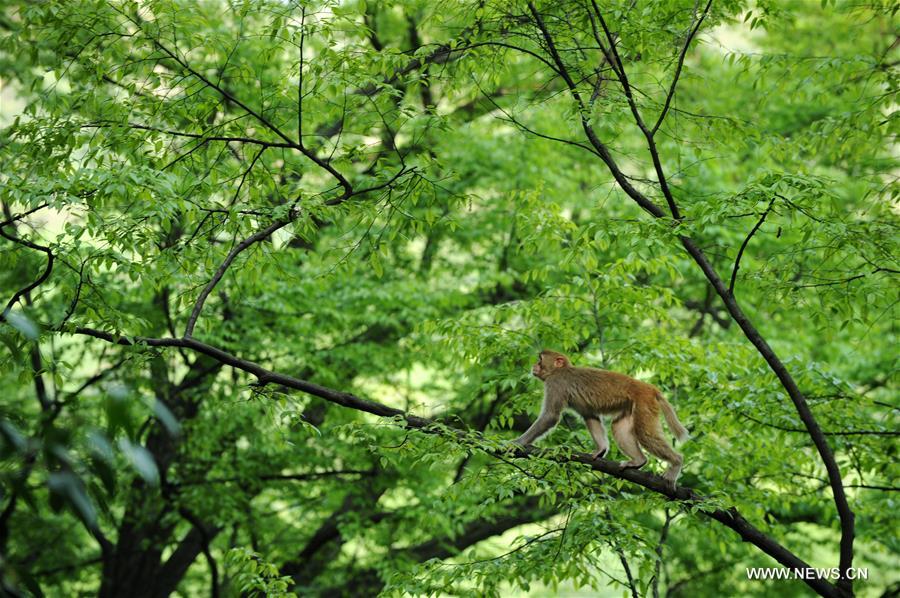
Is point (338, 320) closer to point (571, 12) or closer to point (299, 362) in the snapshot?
point (299, 362)

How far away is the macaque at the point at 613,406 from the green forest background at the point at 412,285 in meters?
0.42

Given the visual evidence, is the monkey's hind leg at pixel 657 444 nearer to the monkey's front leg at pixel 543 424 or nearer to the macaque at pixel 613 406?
the macaque at pixel 613 406

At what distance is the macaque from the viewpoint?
671cm

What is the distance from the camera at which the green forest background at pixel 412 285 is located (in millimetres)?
6070

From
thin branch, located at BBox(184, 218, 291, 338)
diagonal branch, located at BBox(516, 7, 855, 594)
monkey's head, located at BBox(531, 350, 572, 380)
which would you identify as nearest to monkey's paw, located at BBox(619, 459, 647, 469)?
monkey's head, located at BBox(531, 350, 572, 380)

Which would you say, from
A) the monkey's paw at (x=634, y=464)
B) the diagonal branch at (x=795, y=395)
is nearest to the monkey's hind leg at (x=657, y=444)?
the monkey's paw at (x=634, y=464)

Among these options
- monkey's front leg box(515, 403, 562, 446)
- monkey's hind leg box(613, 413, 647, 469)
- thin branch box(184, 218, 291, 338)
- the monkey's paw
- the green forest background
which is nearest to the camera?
thin branch box(184, 218, 291, 338)

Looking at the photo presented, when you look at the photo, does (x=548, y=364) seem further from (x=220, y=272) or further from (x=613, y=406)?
(x=220, y=272)

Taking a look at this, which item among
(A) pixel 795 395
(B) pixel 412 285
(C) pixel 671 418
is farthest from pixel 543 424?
(B) pixel 412 285

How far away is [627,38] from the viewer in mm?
6730

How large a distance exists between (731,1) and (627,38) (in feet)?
3.33

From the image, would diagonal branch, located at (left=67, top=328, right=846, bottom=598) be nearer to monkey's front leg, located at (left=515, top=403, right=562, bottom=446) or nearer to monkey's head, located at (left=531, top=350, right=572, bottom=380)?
monkey's front leg, located at (left=515, top=403, right=562, bottom=446)

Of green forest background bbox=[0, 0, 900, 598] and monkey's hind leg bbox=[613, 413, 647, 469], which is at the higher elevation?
green forest background bbox=[0, 0, 900, 598]

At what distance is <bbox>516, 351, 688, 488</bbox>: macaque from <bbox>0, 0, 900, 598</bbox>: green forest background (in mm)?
417
